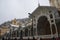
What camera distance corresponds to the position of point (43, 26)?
15203mm

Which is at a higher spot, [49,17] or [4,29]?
[49,17]

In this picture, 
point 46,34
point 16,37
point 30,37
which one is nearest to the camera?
point 46,34

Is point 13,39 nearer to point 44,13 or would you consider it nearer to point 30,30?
point 30,30

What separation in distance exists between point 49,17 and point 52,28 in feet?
4.13

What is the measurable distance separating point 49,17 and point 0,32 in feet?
56.8

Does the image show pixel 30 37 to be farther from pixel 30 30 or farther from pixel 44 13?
pixel 44 13

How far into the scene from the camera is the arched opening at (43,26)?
14.7 meters

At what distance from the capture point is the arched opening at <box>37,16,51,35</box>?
14.7 metres

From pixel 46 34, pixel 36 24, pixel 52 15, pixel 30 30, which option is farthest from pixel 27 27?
pixel 52 15

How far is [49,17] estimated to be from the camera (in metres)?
14.1

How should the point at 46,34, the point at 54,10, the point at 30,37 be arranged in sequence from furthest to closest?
the point at 30,37
the point at 46,34
the point at 54,10

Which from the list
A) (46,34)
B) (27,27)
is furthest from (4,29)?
(46,34)

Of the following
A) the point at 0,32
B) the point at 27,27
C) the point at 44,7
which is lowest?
the point at 0,32

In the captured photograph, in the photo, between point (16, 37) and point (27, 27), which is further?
point (16, 37)
